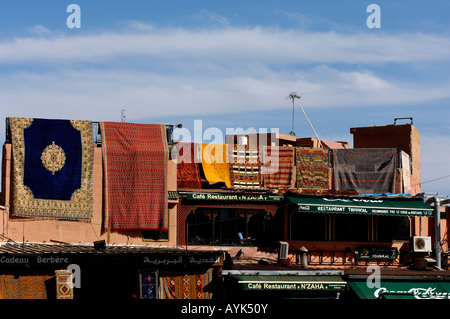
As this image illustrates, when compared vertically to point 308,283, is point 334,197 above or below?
above

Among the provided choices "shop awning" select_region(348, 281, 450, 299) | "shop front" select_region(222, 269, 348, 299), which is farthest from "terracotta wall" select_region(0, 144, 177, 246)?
"shop awning" select_region(348, 281, 450, 299)

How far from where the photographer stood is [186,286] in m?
26.7

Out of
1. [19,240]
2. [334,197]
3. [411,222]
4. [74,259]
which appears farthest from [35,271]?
[411,222]

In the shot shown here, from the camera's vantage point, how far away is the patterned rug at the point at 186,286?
1040 inches

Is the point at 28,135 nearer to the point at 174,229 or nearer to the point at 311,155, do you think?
the point at 174,229

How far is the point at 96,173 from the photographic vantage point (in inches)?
1168

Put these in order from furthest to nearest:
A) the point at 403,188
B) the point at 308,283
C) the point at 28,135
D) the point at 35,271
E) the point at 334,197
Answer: the point at 403,188, the point at 334,197, the point at 28,135, the point at 308,283, the point at 35,271

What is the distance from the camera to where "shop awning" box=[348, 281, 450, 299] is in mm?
27312

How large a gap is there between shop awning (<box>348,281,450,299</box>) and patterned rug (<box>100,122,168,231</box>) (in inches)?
307

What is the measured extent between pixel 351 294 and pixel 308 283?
172 cm

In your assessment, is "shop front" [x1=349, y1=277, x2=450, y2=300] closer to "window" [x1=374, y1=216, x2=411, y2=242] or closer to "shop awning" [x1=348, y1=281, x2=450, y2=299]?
"shop awning" [x1=348, y1=281, x2=450, y2=299]

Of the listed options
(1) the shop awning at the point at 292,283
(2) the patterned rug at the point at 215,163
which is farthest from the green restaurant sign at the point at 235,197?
(1) the shop awning at the point at 292,283

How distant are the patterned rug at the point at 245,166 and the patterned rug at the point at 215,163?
0.85 ft

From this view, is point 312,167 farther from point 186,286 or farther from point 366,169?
point 186,286
